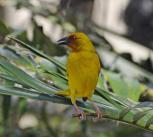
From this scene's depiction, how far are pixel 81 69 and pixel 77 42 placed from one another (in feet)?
0.17

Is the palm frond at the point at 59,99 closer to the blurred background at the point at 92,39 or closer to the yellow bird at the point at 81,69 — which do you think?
the yellow bird at the point at 81,69

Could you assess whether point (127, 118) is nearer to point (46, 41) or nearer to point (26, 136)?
point (46, 41)

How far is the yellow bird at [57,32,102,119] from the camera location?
784 mm

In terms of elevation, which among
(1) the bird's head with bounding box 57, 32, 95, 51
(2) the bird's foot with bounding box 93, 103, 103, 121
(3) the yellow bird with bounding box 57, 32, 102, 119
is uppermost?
(1) the bird's head with bounding box 57, 32, 95, 51

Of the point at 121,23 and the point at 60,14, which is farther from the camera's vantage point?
the point at 121,23

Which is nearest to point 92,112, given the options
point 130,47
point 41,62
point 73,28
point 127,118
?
point 127,118

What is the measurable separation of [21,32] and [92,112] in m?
0.59

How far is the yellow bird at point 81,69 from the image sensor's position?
78 centimetres

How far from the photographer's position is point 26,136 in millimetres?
1896

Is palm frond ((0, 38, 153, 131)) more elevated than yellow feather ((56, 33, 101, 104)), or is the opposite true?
yellow feather ((56, 33, 101, 104))

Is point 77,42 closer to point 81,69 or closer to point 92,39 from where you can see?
point 81,69

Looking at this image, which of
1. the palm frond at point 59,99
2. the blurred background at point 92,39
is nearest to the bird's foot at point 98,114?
the palm frond at point 59,99

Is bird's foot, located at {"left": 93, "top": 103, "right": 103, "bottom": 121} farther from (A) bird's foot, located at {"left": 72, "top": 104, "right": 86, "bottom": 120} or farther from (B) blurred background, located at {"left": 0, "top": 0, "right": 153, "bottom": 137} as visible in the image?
(B) blurred background, located at {"left": 0, "top": 0, "right": 153, "bottom": 137}

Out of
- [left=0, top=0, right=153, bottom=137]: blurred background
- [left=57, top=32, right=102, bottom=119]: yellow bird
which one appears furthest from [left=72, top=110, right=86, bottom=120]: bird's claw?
[left=0, top=0, right=153, bottom=137]: blurred background
